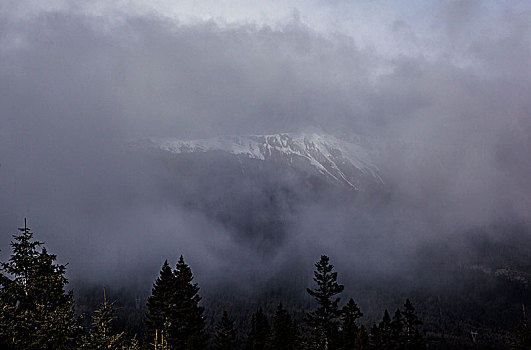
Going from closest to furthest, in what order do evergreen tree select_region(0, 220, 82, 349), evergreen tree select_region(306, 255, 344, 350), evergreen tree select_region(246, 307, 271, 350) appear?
1. evergreen tree select_region(0, 220, 82, 349)
2. evergreen tree select_region(306, 255, 344, 350)
3. evergreen tree select_region(246, 307, 271, 350)

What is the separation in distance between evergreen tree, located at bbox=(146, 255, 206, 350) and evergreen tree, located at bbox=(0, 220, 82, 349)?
81.4 feet

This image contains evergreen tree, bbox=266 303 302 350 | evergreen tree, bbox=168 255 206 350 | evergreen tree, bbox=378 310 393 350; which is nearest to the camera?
evergreen tree, bbox=168 255 206 350

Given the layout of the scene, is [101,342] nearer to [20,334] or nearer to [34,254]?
[20,334]

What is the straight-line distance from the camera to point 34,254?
56.3 feet

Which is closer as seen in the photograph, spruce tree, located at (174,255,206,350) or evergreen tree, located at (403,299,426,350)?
spruce tree, located at (174,255,206,350)

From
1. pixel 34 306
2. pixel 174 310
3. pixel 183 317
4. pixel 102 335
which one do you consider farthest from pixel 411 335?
pixel 34 306

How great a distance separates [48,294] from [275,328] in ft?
139

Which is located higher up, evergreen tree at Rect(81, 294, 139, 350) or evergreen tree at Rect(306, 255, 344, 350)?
evergreen tree at Rect(306, 255, 344, 350)

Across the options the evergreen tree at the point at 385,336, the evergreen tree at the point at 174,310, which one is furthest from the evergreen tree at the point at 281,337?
the evergreen tree at the point at 385,336

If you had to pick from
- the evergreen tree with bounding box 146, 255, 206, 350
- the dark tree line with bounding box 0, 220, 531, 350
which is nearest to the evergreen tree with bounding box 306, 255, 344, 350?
the dark tree line with bounding box 0, 220, 531, 350

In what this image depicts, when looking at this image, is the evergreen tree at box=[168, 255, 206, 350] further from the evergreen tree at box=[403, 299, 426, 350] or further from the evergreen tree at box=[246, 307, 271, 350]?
the evergreen tree at box=[403, 299, 426, 350]

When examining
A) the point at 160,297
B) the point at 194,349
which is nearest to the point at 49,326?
the point at 160,297

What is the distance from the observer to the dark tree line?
15.2 meters

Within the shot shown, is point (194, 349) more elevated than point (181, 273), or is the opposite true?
point (181, 273)
